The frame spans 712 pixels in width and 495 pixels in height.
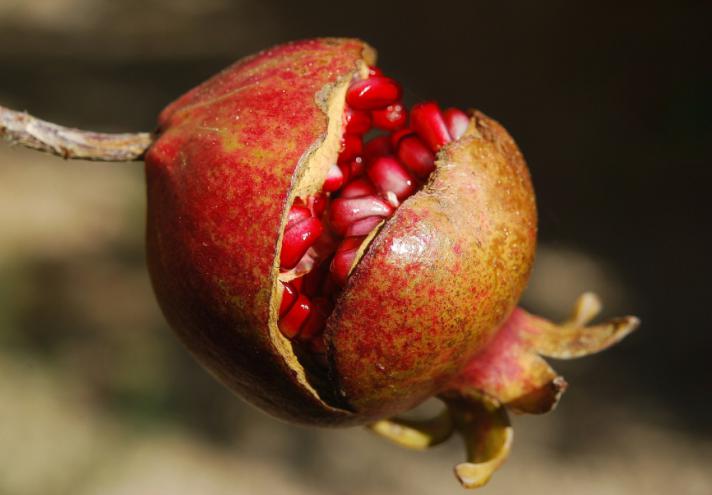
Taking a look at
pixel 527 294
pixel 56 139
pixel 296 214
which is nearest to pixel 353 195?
pixel 296 214

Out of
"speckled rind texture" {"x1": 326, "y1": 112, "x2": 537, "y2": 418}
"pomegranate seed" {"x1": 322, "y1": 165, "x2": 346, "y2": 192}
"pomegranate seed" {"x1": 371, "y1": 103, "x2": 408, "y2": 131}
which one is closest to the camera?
"speckled rind texture" {"x1": 326, "y1": 112, "x2": 537, "y2": 418}

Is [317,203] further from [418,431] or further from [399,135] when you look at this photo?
[418,431]

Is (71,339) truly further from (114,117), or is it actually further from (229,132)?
(229,132)

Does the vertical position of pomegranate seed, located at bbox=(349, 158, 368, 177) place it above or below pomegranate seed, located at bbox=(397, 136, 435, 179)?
below

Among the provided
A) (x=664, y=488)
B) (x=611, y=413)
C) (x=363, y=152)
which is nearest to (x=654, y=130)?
(x=611, y=413)

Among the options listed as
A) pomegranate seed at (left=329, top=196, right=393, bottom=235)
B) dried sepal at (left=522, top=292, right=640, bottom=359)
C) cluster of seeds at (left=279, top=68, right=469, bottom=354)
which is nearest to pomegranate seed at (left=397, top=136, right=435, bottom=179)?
cluster of seeds at (left=279, top=68, right=469, bottom=354)

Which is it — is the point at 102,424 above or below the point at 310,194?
below

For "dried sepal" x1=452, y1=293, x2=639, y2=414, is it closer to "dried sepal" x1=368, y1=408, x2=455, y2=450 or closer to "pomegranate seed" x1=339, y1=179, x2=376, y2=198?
"dried sepal" x1=368, y1=408, x2=455, y2=450
